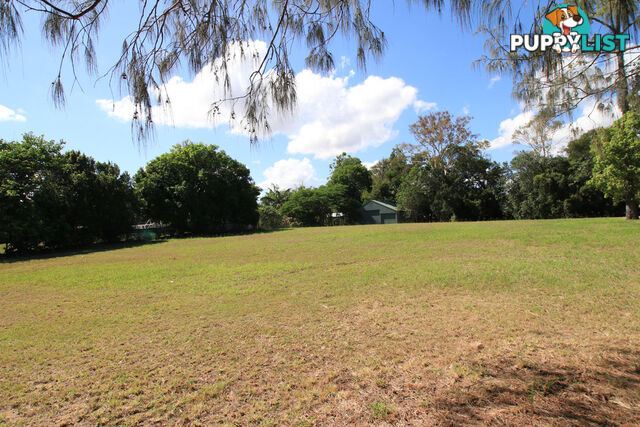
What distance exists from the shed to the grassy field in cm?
3053

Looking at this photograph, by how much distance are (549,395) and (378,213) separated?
121 feet

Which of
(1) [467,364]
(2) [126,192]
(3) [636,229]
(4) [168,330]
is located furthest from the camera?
(2) [126,192]

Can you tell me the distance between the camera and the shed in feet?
123

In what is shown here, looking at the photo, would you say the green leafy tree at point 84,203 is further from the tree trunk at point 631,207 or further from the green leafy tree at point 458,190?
the tree trunk at point 631,207

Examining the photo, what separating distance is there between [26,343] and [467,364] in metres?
5.14

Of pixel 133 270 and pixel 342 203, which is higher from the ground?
pixel 342 203

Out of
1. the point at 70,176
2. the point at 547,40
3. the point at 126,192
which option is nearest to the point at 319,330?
the point at 547,40

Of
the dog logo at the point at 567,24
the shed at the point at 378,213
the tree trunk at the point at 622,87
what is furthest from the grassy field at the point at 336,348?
the shed at the point at 378,213

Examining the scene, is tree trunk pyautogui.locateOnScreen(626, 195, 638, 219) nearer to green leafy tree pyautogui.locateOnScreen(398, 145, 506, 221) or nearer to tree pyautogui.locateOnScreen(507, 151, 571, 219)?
tree pyautogui.locateOnScreen(507, 151, 571, 219)

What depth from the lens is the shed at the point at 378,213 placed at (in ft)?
123

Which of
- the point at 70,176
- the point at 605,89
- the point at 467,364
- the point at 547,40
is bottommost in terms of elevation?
the point at 467,364

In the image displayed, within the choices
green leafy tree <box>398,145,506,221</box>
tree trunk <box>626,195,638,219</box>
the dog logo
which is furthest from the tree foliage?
tree trunk <box>626,195,638,219</box>

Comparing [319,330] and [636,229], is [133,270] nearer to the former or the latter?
[319,330]

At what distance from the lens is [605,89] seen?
12.6 ft
